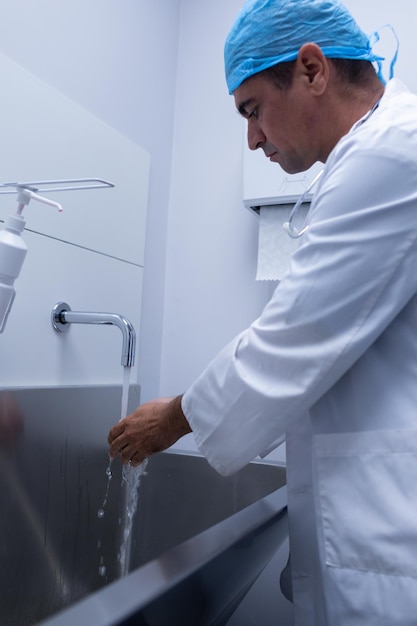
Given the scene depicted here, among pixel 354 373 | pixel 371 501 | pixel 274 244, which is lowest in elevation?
pixel 371 501

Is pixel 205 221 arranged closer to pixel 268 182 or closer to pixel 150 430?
pixel 268 182

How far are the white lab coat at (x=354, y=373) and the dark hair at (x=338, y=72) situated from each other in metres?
0.14

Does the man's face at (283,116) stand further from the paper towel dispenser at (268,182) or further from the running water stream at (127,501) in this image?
the running water stream at (127,501)

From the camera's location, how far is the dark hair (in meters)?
0.84

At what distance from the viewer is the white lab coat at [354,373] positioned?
0.65 m

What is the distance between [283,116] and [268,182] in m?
0.56

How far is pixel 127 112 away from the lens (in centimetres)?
149

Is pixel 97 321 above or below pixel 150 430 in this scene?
above

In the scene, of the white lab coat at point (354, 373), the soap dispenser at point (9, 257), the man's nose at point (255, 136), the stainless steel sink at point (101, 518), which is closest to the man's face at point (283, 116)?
the man's nose at point (255, 136)

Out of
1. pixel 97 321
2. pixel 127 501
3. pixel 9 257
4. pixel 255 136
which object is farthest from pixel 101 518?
pixel 255 136

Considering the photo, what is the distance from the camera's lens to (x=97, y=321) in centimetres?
116

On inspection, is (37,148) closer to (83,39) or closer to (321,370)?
(83,39)

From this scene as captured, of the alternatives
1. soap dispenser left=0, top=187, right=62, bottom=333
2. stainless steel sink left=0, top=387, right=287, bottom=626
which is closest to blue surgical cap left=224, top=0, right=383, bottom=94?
soap dispenser left=0, top=187, right=62, bottom=333

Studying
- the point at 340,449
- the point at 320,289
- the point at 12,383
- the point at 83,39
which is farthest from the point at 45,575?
the point at 83,39
